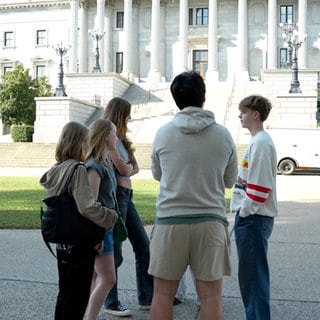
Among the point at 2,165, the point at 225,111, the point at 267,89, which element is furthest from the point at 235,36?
the point at 2,165

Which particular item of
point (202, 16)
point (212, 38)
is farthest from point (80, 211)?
point (202, 16)

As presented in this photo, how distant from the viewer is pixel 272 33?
2170 inches

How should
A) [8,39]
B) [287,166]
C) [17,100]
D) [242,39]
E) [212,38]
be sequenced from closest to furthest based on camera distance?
[287,166] < [17,100] < [212,38] < [242,39] < [8,39]

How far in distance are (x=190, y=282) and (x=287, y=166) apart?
22743 millimetres

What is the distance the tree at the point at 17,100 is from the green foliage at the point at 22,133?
10.9 feet

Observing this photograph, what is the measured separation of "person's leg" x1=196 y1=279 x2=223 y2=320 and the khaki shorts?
49mm

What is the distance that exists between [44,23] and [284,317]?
6544 cm

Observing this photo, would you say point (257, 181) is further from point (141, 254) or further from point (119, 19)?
point (119, 19)

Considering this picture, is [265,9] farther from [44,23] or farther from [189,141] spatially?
[189,141]

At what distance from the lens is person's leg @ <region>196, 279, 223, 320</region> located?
11.5ft

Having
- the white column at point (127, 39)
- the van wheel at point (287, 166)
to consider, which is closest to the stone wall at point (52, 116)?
the white column at point (127, 39)

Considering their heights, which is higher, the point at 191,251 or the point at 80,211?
the point at 80,211

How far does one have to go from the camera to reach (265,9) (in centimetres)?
5831

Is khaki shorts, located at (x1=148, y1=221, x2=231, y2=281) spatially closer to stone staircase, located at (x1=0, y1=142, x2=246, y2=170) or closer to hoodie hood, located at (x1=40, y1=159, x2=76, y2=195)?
hoodie hood, located at (x1=40, y1=159, x2=76, y2=195)
